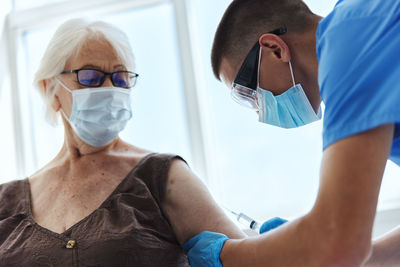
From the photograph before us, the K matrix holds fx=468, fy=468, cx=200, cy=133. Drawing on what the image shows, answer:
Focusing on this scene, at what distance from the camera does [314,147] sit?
2.37 m

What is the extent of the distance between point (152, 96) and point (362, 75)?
6.08ft

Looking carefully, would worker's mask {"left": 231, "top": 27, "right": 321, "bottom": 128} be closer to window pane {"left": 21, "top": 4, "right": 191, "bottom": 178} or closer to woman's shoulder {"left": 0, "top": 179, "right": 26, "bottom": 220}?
woman's shoulder {"left": 0, "top": 179, "right": 26, "bottom": 220}

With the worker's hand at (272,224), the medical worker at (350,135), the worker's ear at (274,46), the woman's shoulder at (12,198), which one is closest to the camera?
the medical worker at (350,135)

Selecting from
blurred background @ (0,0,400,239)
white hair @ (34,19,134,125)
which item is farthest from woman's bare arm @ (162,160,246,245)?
blurred background @ (0,0,400,239)

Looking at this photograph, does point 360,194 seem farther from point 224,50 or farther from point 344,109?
point 224,50

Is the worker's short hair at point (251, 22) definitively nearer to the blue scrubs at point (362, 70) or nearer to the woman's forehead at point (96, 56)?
the blue scrubs at point (362, 70)

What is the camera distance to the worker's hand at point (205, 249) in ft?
4.24

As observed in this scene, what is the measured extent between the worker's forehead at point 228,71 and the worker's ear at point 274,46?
5.0 inches

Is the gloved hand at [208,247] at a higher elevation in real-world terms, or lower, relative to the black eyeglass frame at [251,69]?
lower

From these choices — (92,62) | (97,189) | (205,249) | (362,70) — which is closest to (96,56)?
(92,62)

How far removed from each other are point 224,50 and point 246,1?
16cm

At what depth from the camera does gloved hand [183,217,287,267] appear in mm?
1293

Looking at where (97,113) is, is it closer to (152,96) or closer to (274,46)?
(274,46)

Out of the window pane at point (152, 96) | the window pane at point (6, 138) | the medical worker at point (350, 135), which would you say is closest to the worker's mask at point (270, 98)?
the medical worker at point (350, 135)
